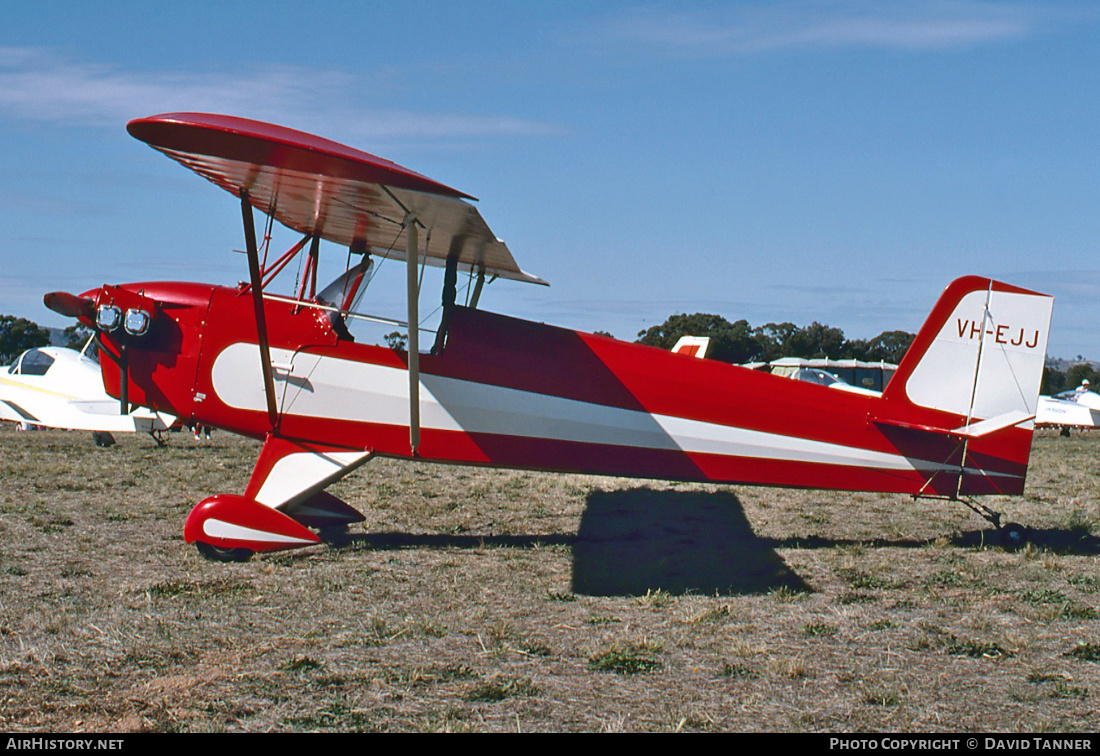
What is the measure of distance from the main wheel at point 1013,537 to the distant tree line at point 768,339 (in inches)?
2155

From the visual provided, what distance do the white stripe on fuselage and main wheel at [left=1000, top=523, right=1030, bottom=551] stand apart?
7.05 ft

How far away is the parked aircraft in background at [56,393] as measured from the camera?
1475 cm

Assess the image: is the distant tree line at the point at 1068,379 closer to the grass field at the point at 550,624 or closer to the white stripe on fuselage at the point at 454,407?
the grass field at the point at 550,624

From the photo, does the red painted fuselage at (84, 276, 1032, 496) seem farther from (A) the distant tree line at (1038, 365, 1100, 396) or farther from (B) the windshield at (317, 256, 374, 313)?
(A) the distant tree line at (1038, 365, 1100, 396)

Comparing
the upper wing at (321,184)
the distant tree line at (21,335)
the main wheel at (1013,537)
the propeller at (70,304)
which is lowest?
the distant tree line at (21,335)

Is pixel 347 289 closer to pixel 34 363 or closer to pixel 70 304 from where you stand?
pixel 70 304

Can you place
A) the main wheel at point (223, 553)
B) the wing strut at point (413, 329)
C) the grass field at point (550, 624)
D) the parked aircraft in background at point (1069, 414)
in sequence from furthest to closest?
the parked aircraft in background at point (1069, 414) < the main wheel at point (223, 553) < the wing strut at point (413, 329) < the grass field at point (550, 624)

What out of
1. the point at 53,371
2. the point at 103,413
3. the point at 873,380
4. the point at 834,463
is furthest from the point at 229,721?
the point at 873,380

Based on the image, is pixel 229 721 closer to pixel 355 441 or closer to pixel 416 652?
pixel 416 652

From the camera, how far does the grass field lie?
146 inches

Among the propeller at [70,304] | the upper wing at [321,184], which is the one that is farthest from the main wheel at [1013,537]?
the propeller at [70,304]

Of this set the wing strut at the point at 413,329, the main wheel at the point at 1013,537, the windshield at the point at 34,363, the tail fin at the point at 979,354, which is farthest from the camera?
the windshield at the point at 34,363

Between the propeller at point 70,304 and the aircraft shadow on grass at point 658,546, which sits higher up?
the propeller at point 70,304

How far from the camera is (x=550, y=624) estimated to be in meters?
5.15
